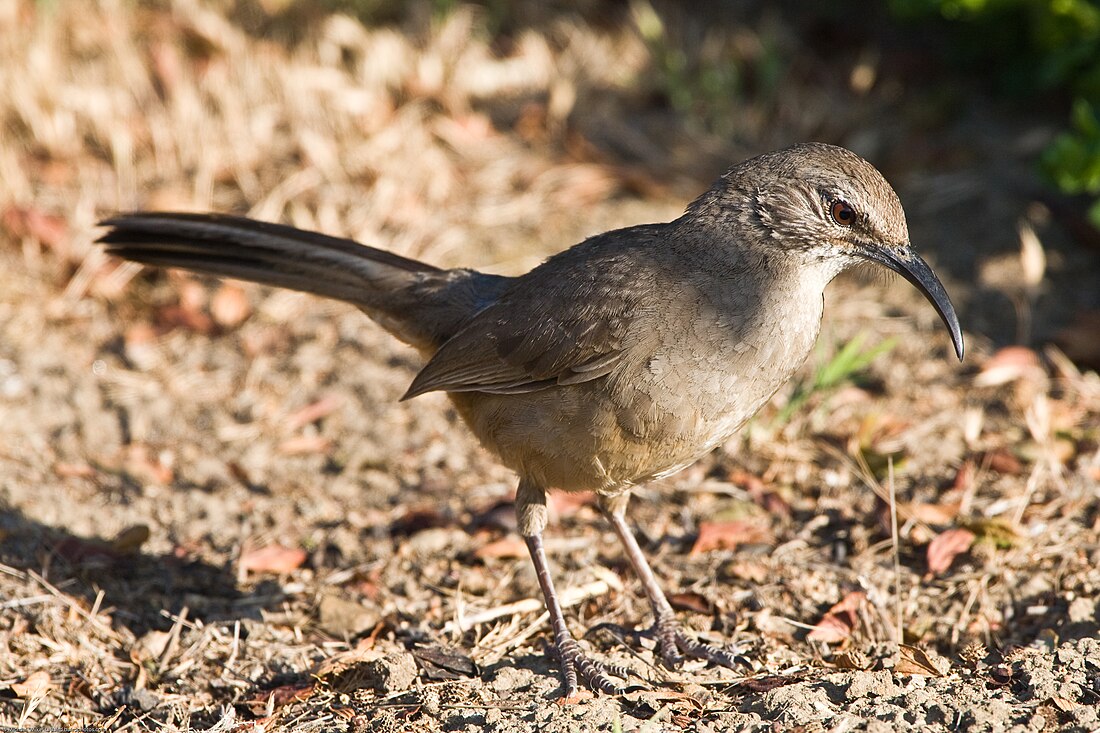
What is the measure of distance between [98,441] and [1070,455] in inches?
182

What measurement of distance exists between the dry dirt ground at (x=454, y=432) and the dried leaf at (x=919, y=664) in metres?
0.01

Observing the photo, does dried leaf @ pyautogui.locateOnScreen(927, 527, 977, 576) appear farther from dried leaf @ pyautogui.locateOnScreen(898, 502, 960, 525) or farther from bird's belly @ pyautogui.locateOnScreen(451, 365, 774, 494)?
bird's belly @ pyautogui.locateOnScreen(451, 365, 774, 494)

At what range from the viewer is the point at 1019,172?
7.33m

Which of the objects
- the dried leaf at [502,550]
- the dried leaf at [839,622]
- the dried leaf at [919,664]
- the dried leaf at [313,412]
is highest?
the dried leaf at [313,412]

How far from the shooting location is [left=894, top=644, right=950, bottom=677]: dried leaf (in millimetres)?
3963

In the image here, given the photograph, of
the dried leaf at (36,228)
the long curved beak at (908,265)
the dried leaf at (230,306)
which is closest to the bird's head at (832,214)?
the long curved beak at (908,265)

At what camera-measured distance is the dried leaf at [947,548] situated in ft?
15.5

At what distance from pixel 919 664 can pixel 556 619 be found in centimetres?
129

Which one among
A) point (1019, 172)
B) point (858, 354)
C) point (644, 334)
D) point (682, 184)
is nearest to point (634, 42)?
point (682, 184)

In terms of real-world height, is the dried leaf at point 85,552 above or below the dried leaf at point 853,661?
above

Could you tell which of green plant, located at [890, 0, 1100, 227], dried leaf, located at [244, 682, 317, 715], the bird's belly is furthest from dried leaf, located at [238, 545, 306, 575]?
green plant, located at [890, 0, 1100, 227]

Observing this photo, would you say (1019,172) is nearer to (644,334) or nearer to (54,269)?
(644,334)

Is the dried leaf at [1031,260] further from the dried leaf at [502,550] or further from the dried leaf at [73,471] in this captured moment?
the dried leaf at [73,471]

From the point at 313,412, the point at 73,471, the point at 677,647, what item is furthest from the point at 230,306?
the point at 677,647
